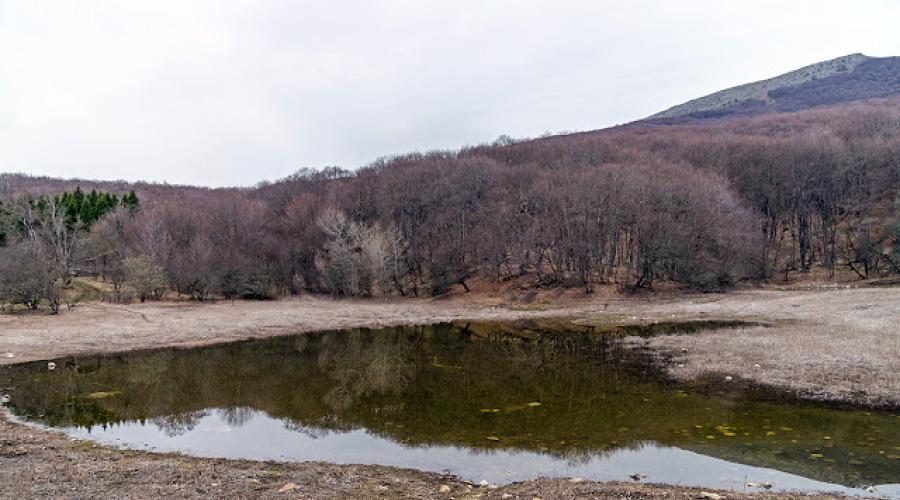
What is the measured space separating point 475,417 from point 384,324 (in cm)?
3196

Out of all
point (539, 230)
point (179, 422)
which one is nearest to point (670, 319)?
point (539, 230)

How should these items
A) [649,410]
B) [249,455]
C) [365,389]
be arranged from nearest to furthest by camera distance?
[249,455], [649,410], [365,389]

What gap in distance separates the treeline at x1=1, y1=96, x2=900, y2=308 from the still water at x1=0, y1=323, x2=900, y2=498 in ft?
124

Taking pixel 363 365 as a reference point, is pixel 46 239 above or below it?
above

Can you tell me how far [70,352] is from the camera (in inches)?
1341

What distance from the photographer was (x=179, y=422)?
1980 cm

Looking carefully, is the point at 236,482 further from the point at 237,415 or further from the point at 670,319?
the point at 670,319

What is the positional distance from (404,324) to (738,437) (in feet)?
119

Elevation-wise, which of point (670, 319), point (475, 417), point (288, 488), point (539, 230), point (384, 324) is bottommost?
point (670, 319)

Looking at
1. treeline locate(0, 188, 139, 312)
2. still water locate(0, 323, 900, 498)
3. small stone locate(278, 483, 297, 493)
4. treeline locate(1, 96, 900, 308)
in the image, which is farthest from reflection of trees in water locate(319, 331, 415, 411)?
treeline locate(1, 96, 900, 308)

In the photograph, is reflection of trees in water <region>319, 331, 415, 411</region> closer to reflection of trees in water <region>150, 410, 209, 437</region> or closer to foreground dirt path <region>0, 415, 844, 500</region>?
reflection of trees in water <region>150, 410, 209, 437</region>

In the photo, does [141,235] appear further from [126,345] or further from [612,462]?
[612,462]

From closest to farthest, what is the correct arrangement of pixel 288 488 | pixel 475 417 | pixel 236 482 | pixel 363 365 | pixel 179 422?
pixel 288 488 → pixel 236 482 → pixel 475 417 → pixel 179 422 → pixel 363 365

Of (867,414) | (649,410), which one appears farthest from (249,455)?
(867,414)
